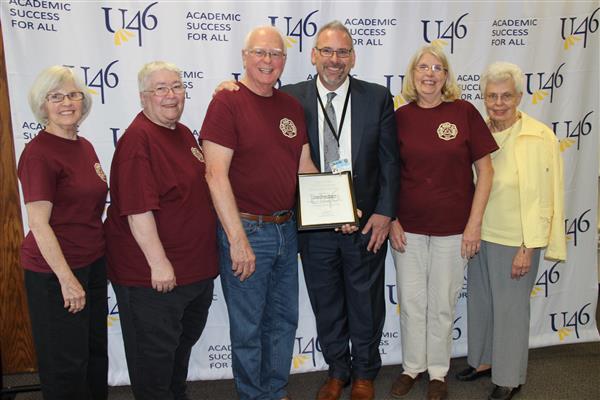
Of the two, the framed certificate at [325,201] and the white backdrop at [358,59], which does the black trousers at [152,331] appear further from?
the white backdrop at [358,59]

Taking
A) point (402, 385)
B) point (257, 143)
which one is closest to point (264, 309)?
point (257, 143)

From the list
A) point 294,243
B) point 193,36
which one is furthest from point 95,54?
point 294,243

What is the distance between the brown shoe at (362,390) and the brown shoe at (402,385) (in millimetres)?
134

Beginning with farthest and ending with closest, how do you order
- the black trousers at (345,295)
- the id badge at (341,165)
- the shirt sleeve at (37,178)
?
the black trousers at (345,295) → the id badge at (341,165) → the shirt sleeve at (37,178)

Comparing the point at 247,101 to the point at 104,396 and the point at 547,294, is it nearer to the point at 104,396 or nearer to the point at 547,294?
the point at 104,396

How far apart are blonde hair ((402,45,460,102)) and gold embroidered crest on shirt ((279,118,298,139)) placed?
0.71m

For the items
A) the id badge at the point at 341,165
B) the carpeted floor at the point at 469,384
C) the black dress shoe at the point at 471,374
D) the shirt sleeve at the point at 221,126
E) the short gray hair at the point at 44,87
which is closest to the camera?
the short gray hair at the point at 44,87

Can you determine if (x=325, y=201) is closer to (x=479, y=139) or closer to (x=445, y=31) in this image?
(x=479, y=139)

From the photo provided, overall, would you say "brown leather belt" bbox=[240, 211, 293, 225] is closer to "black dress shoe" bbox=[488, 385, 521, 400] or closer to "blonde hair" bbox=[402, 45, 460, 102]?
"blonde hair" bbox=[402, 45, 460, 102]

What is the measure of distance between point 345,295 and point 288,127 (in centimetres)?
100

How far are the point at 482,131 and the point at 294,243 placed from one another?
112cm

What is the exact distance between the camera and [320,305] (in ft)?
8.77

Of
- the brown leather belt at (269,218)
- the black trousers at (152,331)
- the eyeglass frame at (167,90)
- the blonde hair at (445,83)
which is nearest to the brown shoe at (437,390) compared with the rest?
the brown leather belt at (269,218)

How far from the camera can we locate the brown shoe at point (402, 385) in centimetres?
276
